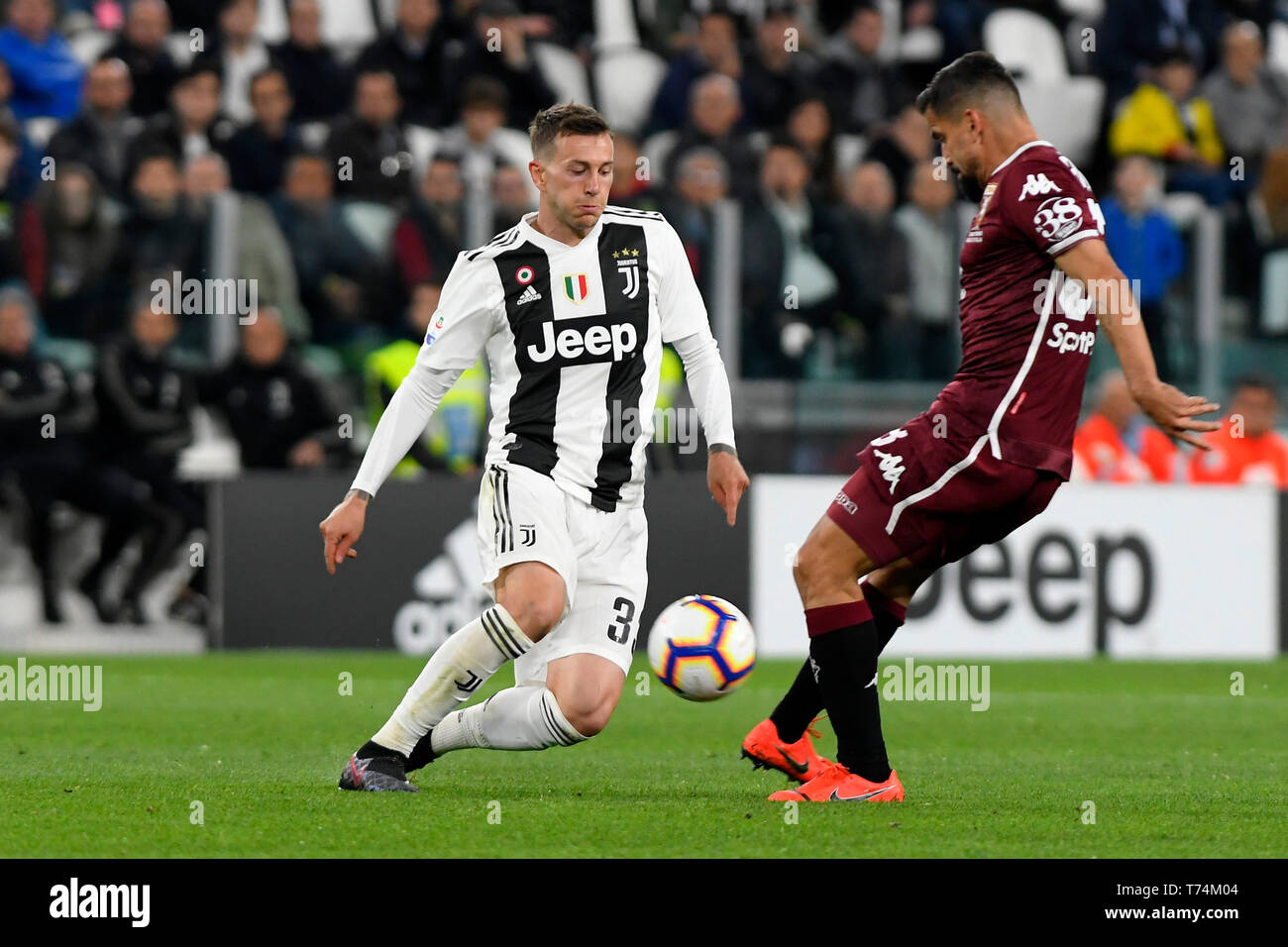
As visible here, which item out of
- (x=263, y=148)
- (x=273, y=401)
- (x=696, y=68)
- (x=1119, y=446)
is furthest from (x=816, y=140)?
(x=273, y=401)

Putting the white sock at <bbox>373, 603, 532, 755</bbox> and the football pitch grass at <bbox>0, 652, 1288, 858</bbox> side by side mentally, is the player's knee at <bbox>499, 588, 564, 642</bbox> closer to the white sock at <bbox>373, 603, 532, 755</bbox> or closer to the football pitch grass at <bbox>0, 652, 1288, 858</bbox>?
the white sock at <bbox>373, 603, 532, 755</bbox>

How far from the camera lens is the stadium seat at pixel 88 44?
15.9 m

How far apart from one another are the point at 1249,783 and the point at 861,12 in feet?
36.6

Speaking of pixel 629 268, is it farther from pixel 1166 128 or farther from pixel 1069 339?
pixel 1166 128

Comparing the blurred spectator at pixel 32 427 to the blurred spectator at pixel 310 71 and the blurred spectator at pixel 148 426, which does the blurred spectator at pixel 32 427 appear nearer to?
the blurred spectator at pixel 148 426

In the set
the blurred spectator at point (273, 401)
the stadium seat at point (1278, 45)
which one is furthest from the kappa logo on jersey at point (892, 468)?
the stadium seat at point (1278, 45)

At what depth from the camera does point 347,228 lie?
46.0ft

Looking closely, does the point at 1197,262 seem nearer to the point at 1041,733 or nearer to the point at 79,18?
the point at 1041,733

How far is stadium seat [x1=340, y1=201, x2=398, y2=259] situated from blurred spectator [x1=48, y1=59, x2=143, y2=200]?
1.63 m

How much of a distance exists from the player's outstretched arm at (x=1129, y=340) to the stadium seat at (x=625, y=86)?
1025 centimetres

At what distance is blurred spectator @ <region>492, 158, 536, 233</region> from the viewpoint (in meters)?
13.6

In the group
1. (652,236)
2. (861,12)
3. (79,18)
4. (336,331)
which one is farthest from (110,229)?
(652,236)

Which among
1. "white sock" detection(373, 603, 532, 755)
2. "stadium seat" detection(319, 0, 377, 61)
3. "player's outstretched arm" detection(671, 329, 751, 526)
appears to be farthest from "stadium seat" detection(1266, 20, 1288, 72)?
"white sock" detection(373, 603, 532, 755)

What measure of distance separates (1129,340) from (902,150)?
10.1 meters
